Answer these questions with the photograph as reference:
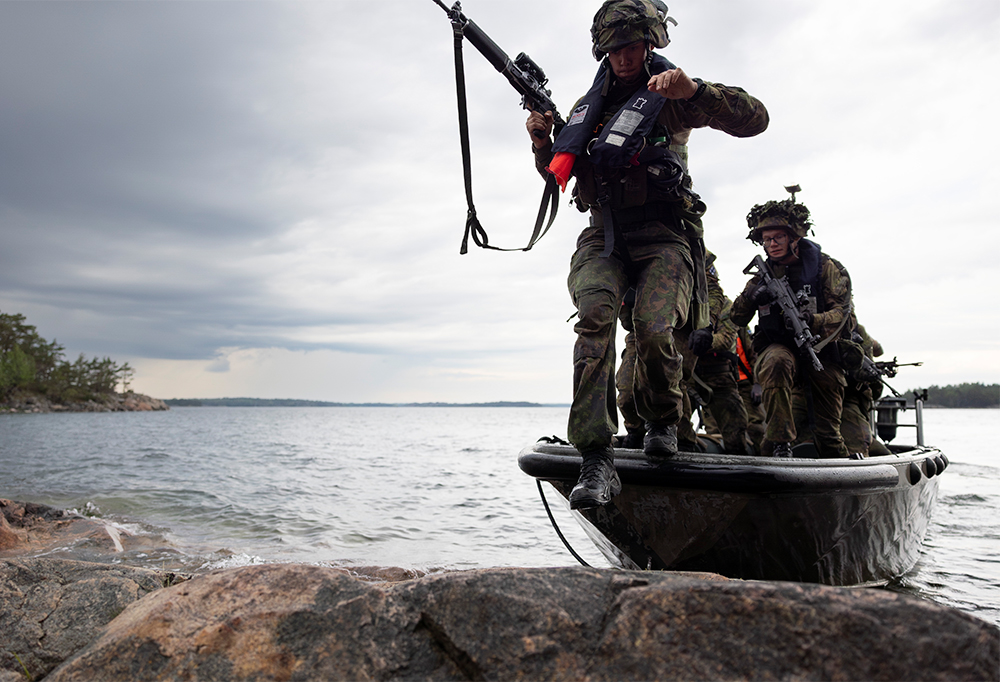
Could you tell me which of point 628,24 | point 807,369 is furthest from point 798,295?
point 628,24

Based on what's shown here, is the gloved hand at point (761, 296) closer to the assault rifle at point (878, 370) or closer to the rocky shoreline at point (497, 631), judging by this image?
the assault rifle at point (878, 370)

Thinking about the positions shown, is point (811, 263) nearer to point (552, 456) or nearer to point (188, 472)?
point (552, 456)

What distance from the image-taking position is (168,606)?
5.66ft

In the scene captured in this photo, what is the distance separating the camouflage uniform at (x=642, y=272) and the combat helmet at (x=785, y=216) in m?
2.18

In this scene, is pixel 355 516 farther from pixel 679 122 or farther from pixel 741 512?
pixel 679 122

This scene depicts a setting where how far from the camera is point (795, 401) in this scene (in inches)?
210

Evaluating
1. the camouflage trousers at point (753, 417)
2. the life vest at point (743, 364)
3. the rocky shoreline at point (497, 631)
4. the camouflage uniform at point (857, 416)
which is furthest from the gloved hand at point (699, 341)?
the rocky shoreline at point (497, 631)

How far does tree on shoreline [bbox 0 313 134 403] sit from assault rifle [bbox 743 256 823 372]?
81.0m

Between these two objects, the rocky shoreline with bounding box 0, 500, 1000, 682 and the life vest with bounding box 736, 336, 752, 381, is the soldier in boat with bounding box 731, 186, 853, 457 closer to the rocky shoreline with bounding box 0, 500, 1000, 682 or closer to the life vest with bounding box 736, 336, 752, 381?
the life vest with bounding box 736, 336, 752, 381

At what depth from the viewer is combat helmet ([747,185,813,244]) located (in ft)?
17.6

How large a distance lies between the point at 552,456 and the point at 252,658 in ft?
8.11

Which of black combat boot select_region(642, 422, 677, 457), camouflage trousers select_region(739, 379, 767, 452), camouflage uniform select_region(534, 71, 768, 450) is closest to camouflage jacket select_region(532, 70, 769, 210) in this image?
camouflage uniform select_region(534, 71, 768, 450)

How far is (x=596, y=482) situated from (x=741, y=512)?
1.05 m

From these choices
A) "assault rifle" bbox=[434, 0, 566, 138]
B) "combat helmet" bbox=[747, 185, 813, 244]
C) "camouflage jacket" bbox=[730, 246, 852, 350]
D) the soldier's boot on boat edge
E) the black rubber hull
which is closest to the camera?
the soldier's boot on boat edge
